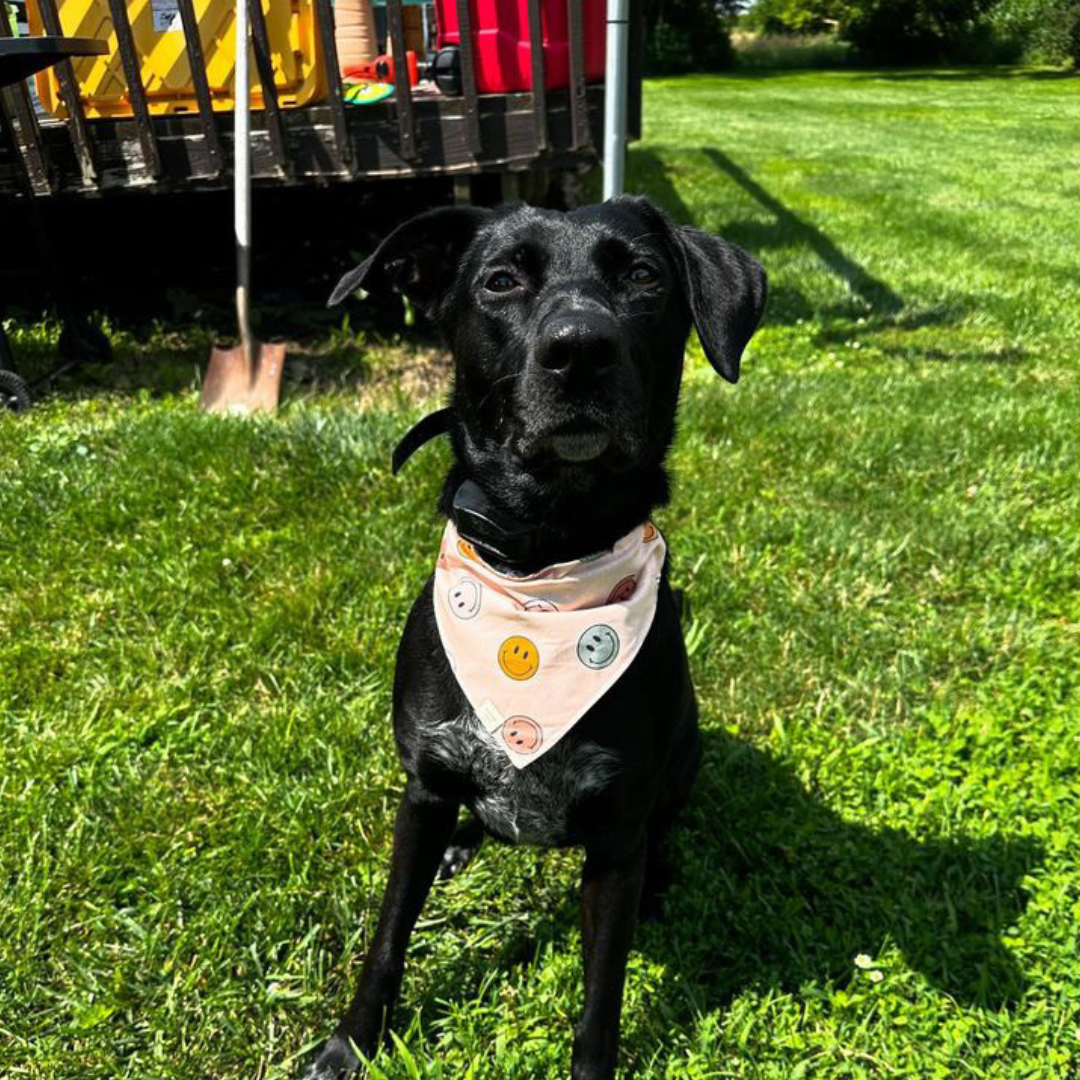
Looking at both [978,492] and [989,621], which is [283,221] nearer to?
[978,492]

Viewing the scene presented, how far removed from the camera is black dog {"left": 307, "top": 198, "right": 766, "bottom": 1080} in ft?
5.84

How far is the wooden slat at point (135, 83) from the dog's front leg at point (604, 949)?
4.48 metres

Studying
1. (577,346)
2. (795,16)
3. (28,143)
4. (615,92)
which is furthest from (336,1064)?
(795,16)

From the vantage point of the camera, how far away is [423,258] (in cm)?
217

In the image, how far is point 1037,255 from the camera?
784 centimetres

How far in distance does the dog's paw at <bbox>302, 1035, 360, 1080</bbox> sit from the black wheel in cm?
347

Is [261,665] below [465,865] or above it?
above

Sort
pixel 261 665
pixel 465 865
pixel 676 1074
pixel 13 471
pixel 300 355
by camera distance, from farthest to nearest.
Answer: pixel 300 355 < pixel 13 471 < pixel 261 665 < pixel 465 865 < pixel 676 1074

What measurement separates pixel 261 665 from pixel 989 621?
2374 mm

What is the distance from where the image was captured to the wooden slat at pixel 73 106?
4570 mm

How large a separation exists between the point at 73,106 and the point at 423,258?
358 centimetres

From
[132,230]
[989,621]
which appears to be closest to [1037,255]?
[989,621]

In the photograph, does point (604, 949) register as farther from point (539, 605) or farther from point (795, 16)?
point (795, 16)

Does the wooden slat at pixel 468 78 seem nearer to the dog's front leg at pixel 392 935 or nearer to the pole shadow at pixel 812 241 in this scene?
the pole shadow at pixel 812 241
